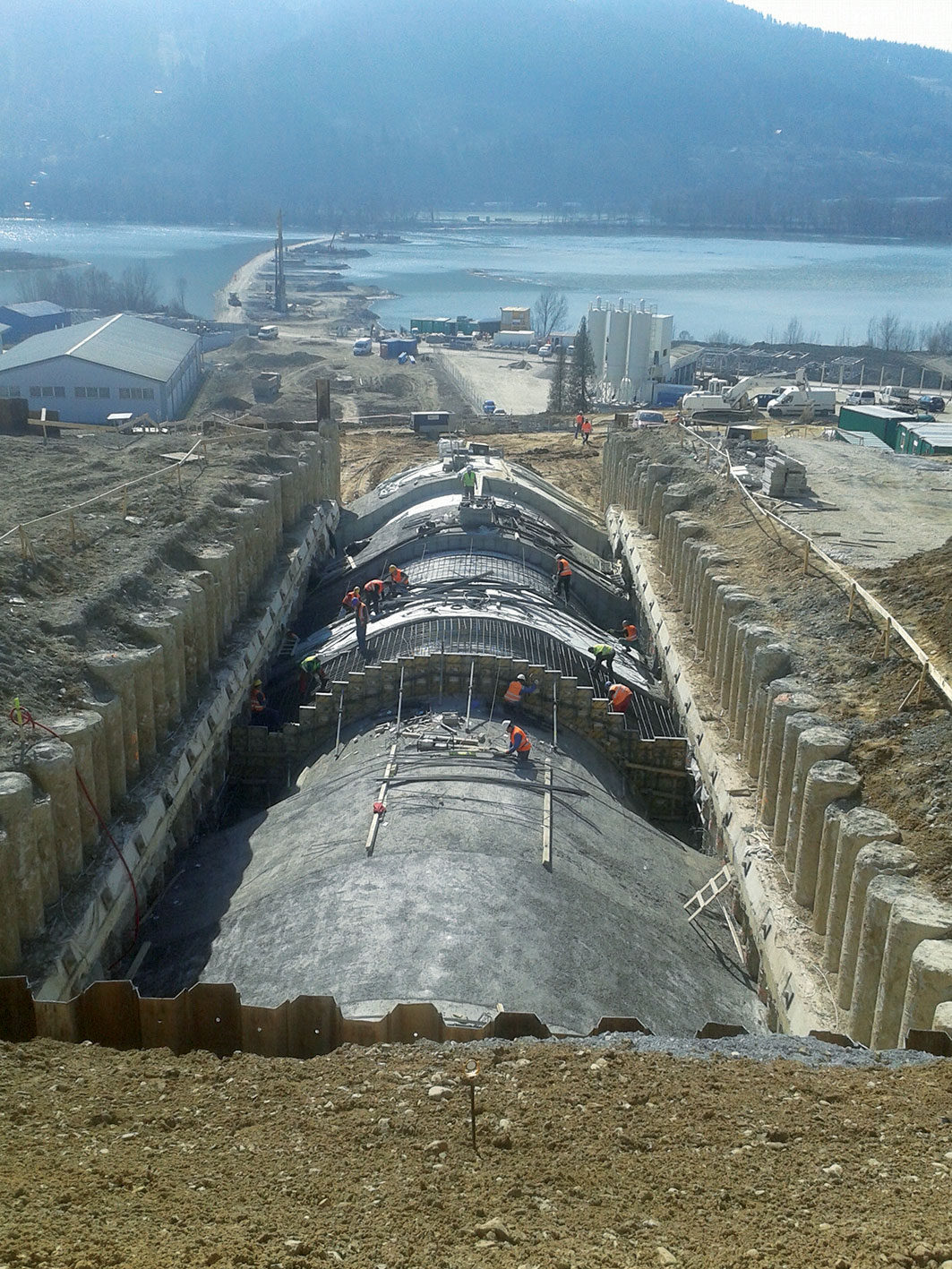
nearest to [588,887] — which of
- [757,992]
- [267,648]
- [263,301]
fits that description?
[757,992]

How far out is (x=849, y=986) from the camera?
41.4 ft

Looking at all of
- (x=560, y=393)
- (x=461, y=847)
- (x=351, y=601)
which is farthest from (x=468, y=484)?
(x=560, y=393)

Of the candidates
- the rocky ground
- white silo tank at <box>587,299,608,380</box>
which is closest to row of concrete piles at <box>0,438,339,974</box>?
the rocky ground

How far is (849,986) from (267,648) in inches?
631

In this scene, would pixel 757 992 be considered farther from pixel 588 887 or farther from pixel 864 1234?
pixel 864 1234

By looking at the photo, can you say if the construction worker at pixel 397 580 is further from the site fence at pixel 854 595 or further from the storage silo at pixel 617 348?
the storage silo at pixel 617 348

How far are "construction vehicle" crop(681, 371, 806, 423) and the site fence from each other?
1879 centimetres

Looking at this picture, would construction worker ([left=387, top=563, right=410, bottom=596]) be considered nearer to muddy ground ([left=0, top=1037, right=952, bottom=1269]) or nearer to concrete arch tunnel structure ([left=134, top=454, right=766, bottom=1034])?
concrete arch tunnel structure ([left=134, top=454, right=766, bottom=1034])

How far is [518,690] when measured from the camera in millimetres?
19594

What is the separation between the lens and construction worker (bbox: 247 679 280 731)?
2244cm

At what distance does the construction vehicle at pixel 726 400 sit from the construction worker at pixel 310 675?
31608mm

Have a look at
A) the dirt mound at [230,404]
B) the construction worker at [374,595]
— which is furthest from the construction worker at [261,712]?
the dirt mound at [230,404]

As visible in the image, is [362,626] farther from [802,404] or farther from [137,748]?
[802,404]

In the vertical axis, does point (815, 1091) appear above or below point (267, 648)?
above
